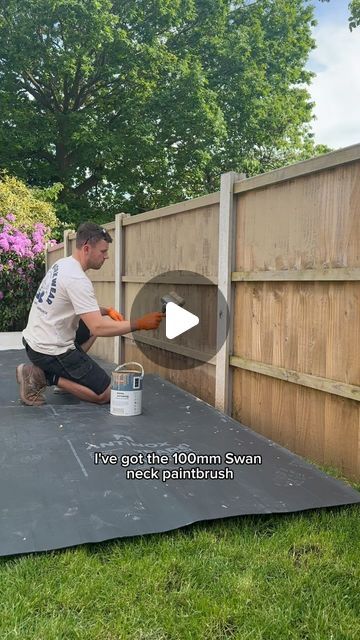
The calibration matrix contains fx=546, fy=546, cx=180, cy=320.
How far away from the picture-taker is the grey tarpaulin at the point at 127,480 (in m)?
2.21

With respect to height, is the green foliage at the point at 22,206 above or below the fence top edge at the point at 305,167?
above

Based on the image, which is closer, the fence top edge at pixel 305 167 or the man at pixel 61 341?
the fence top edge at pixel 305 167

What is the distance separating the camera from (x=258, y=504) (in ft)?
7.93

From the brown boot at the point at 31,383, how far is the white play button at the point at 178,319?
113 cm

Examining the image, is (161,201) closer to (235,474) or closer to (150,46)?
(150,46)

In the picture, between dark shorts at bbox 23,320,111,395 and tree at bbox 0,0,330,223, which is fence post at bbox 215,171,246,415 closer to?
dark shorts at bbox 23,320,111,395

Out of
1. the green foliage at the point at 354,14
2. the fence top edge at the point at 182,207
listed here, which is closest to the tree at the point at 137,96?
the green foliage at the point at 354,14

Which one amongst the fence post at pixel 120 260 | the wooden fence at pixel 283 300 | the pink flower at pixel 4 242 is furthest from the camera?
the pink flower at pixel 4 242

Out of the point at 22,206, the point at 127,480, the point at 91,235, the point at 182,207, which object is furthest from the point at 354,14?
the point at 127,480

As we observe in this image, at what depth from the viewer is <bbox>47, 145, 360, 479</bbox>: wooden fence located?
2.90 meters

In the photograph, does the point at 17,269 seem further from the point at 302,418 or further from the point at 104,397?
the point at 302,418

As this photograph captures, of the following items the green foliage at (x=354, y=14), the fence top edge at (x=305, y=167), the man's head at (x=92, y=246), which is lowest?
the man's head at (x=92, y=246)

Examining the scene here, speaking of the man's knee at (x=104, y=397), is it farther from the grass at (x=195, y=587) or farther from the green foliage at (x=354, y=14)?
the green foliage at (x=354, y=14)

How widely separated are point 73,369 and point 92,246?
37.2 inches
